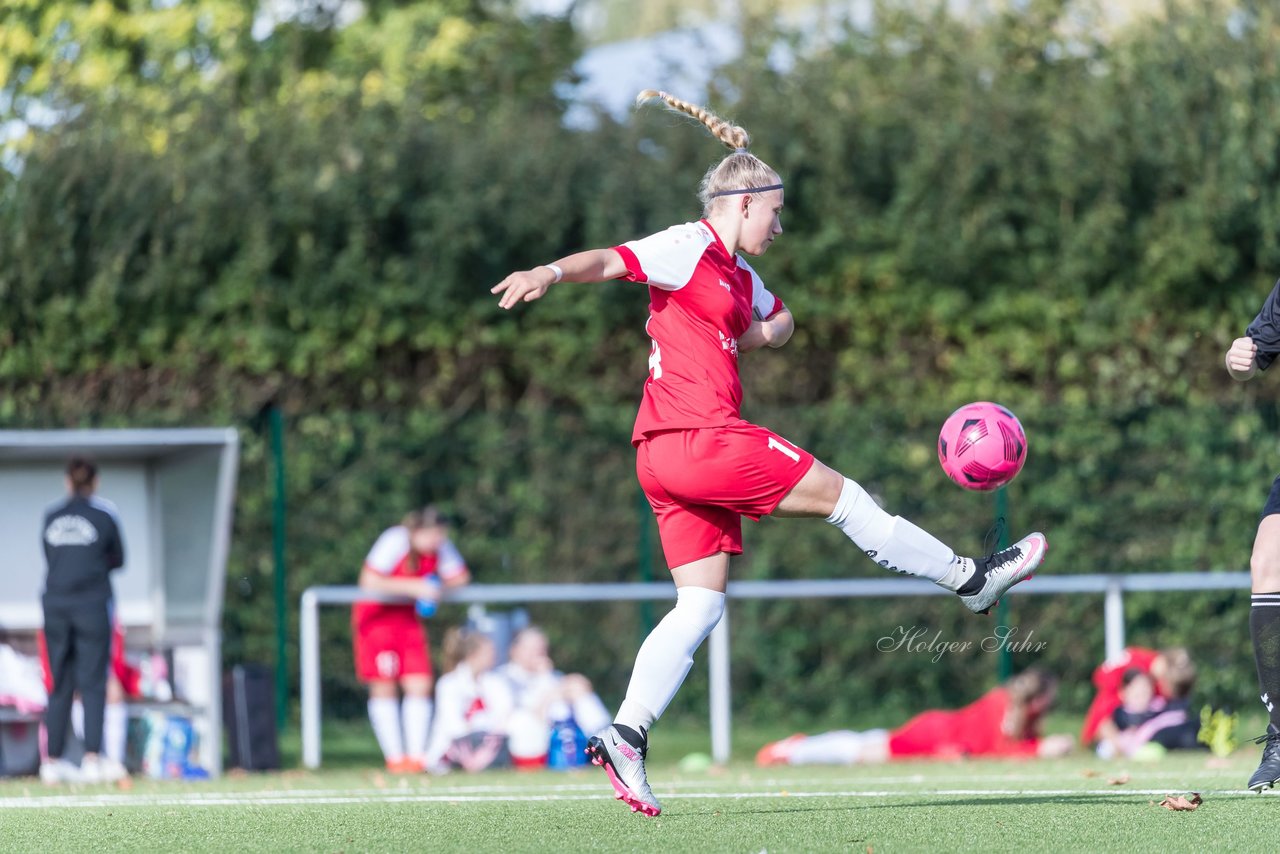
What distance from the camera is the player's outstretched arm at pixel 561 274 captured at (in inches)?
211

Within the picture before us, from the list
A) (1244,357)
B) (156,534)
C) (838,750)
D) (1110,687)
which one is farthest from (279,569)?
(1244,357)

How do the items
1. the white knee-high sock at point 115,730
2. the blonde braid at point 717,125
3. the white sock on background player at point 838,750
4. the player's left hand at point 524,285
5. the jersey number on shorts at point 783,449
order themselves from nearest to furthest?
1. the player's left hand at point 524,285
2. the jersey number on shorts at point 783,449
3. the blonde braid at point 717,125
4. the white knee-high sock at point 115,730
5. the white sock on background player at point 838,750

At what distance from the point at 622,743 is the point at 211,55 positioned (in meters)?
14.6

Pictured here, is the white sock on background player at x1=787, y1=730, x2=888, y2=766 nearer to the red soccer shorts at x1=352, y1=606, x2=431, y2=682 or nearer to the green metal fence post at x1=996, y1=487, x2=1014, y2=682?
the green metal fence post at x1=996, y1=487, x2=1014, y2=682

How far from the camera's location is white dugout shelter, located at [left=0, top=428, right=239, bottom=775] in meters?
11.1

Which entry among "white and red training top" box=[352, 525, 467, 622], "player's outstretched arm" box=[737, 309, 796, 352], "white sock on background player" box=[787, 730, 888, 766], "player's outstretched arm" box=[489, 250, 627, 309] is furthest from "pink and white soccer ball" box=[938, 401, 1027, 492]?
"white and red training top" box=[352, 525, 467, 622]


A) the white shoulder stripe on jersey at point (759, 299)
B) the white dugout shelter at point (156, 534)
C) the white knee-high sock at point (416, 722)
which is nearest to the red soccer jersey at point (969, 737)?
the white knee-high sock at point (416, 722)

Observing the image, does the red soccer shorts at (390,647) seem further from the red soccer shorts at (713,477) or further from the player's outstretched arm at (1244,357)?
the player's outstretched arm at (1244,357)

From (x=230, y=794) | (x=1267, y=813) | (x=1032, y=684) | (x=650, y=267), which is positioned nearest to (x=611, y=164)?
(x=1032, y=684)

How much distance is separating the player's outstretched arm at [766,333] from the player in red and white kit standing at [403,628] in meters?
5.40

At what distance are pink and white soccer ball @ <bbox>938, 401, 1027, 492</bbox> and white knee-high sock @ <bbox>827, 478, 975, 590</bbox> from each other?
1.32ft

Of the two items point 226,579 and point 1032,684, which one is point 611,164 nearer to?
point 226,579

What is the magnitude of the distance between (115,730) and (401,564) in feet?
6.86

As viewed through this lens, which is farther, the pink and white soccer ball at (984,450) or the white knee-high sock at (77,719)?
the white knee-high sock at (77,719)
